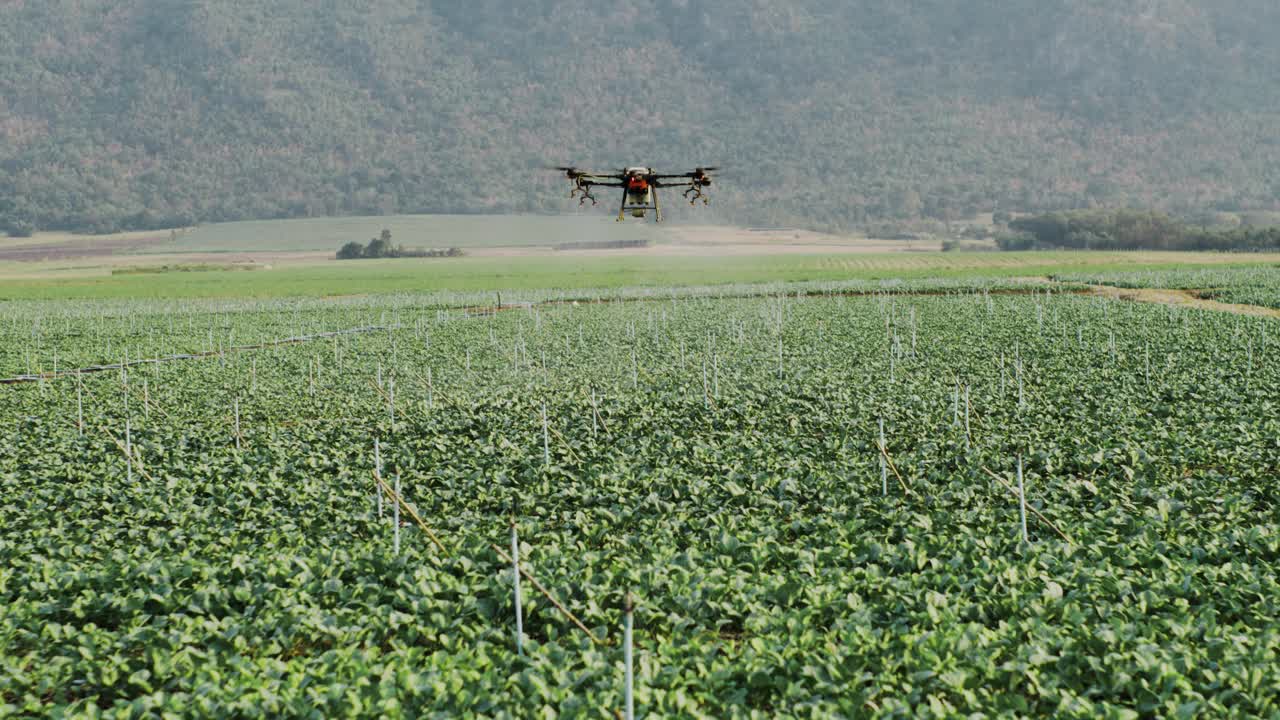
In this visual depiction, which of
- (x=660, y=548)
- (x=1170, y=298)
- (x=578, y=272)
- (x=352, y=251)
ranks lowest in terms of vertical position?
(x=660, y=548)

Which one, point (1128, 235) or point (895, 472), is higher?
point (1128, 235)

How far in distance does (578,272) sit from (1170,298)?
229ft

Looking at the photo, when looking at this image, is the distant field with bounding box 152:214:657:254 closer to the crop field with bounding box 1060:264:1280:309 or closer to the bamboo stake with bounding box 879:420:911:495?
the crop field with bounding box 1060:264:1280:309

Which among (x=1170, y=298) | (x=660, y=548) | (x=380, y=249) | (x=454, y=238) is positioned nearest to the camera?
(x=660, y=548)

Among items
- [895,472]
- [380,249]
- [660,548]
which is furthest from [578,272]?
[660,548]

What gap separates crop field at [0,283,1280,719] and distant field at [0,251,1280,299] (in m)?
66.9

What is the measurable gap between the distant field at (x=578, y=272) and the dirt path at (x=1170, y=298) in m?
24.9

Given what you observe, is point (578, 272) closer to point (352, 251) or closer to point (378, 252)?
point (378, 252)

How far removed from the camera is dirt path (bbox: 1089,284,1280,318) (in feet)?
146

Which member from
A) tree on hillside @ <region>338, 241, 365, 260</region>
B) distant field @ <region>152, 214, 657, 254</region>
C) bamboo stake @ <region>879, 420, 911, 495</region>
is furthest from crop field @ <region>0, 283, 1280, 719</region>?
distant field @ <region>152, 214, 657, 254</region>

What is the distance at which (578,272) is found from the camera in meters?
112

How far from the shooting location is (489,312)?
54.8 meters

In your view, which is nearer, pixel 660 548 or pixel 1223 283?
pixel 660 548

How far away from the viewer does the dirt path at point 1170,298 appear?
44.6m
